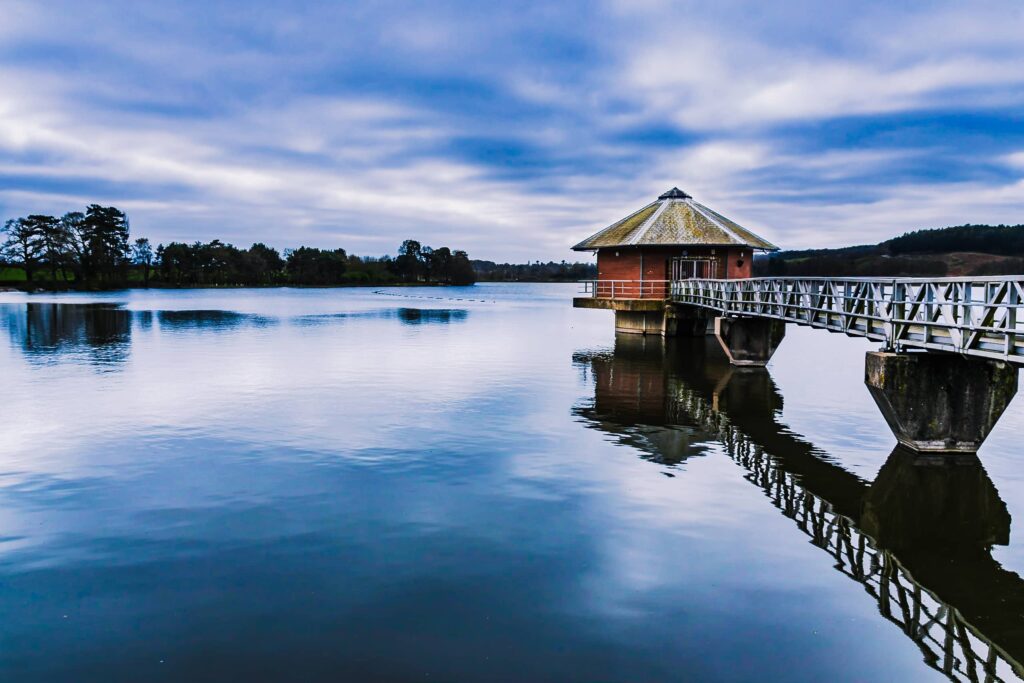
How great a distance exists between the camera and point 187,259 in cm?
14200

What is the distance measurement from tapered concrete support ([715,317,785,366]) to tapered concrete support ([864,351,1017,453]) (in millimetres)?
13328

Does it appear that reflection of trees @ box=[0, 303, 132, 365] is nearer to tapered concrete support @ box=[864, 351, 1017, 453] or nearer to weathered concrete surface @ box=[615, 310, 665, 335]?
tapered concrete support @ box=[864, 351, 1017, 453]

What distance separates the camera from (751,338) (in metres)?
27.5

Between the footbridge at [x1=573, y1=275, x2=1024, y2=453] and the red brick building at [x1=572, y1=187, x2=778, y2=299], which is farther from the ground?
the red brick building at [x1=572, y1=187, x2=778, y2=299]

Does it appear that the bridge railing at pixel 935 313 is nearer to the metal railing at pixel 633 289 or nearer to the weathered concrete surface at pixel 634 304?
the weathered concrete surface at pixel 634 304

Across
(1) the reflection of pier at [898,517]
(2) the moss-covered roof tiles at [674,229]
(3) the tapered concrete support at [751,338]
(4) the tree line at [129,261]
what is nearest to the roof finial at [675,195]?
(2) the moss-covered roof tiles at [674,229]

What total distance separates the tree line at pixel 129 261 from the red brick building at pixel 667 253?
323 feet

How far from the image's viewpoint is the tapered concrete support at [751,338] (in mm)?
27266

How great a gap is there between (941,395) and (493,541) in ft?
31.2

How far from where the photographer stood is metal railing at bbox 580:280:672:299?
40438mm

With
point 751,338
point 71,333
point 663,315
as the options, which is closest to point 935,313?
point 751,338

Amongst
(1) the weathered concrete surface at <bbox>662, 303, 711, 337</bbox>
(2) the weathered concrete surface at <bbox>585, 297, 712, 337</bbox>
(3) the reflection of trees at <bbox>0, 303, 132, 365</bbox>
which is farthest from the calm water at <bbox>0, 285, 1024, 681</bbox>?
(2) the weathered concrete surface at <bbox>585, 297, 712, 337</bbox>

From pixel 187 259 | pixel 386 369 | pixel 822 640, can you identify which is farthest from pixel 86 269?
pixel 822 640

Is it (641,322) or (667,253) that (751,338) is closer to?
(667,253)
